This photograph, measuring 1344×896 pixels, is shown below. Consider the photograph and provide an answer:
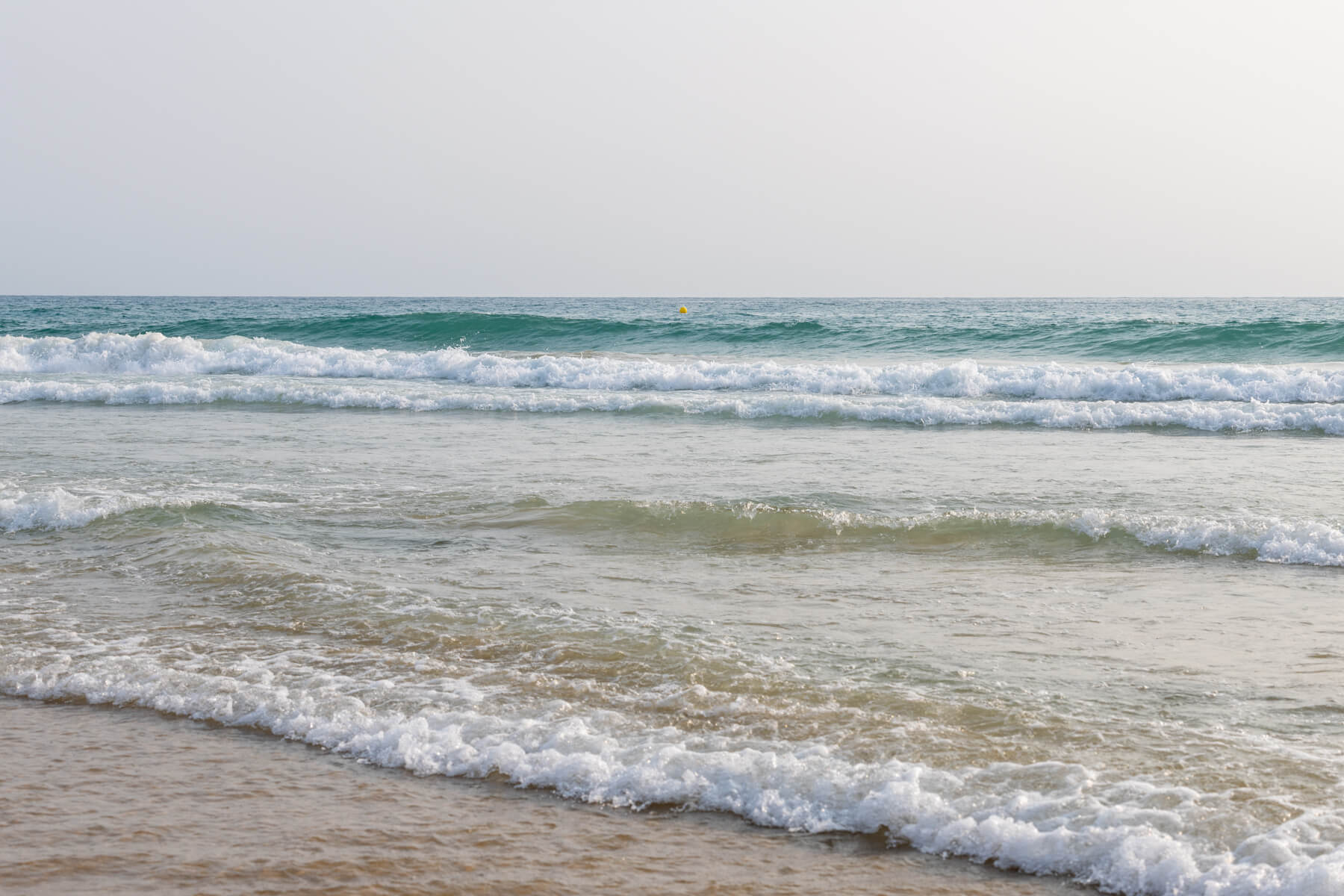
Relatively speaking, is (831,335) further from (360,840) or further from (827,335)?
(360,840)

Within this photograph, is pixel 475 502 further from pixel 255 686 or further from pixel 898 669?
pixel 898 669

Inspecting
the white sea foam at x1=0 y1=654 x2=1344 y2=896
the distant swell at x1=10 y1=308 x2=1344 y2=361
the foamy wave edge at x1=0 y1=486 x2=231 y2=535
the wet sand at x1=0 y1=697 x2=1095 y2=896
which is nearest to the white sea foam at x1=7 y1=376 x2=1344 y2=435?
the foamy wave edge at x1=0 y1=486 x2=231 y2=535

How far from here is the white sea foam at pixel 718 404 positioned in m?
13.0

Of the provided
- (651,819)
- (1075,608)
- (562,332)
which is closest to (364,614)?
(651,819)

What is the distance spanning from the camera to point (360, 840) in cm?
291

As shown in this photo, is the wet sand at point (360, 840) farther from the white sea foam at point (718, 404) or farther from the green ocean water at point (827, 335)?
the green ocean water at point (827, 335)

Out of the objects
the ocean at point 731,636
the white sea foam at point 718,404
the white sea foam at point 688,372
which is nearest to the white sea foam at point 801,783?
the ocean at point 731,636

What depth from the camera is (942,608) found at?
16.6 ft

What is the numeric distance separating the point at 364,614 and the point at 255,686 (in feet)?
3.06

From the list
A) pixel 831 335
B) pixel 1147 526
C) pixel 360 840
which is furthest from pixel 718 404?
pixel 831 335

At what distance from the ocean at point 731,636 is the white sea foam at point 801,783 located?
0.5 inches

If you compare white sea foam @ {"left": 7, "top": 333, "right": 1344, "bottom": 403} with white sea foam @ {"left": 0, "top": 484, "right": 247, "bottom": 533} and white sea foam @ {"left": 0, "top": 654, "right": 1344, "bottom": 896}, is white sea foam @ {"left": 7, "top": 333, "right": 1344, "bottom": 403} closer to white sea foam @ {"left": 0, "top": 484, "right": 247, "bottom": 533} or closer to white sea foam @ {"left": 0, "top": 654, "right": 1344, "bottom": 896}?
white sea foam @ {"left": 0, "top": 484, "right": 247, "bottom": 533}

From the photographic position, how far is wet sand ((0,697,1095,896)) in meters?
2.68

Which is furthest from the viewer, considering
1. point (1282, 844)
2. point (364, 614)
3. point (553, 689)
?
point (364, 614)
